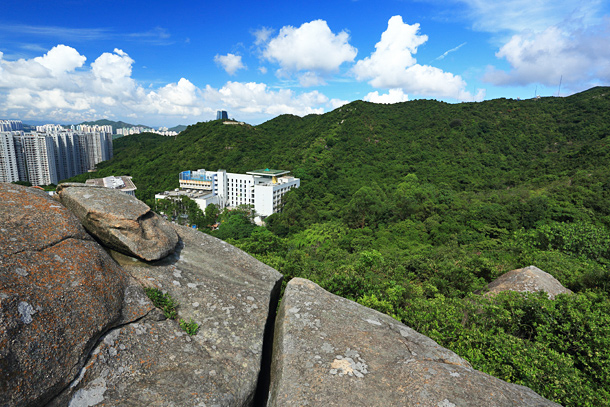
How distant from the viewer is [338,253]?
28109 millimetres

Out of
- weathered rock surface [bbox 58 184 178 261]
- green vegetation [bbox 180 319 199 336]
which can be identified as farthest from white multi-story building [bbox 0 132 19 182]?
green vegetation [bbox 180 319 199 336]

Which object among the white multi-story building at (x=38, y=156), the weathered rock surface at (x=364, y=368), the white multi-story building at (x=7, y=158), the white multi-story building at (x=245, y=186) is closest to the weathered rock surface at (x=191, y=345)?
the weathered rock surface at (x=364, y=368)

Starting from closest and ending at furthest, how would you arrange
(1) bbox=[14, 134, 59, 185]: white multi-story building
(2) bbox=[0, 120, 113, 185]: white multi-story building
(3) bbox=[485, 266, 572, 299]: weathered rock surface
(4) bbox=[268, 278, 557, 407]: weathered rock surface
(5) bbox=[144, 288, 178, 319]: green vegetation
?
1. (4) bbox=[268, 278, 557, 407]: weathered rock surface
2. (5) bbox=[144, 288, 178, 319]: green vegetation
3. (3) bbox=[485, 266, 572, 299]: weathered rock surface
4. (2) bbox=[0, 120, 113, 185]: white multi-story building
5. (1) bbox=[14, 134, 59, 185]: white multi-story building

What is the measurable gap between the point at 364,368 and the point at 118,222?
17.5 feet

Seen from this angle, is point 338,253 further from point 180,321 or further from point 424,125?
point 424,125

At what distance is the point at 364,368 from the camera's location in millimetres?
4816

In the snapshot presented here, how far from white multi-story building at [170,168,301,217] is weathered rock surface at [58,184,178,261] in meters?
60.3

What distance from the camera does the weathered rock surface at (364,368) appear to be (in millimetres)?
4258

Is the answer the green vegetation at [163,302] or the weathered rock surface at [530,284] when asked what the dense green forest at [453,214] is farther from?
the green vegetation at [163,302]

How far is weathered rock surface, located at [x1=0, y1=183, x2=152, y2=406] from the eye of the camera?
3.36m

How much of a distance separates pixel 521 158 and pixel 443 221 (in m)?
54.0

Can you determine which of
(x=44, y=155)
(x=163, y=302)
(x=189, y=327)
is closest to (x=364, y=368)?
(x=189, y=327)

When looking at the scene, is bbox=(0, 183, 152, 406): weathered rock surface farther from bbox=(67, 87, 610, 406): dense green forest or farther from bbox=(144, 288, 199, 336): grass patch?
bbox=(67, 87, 610, 406): dense green forest

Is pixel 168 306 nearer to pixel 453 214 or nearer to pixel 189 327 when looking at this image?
pixel 189 327
